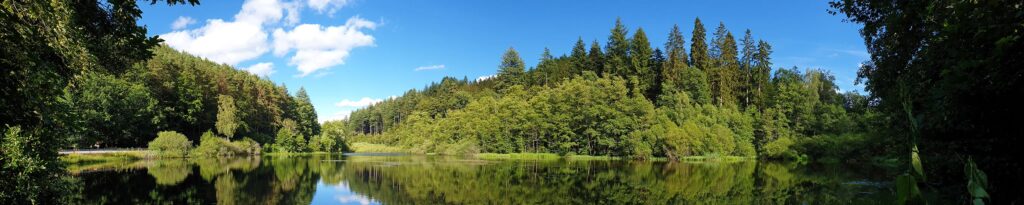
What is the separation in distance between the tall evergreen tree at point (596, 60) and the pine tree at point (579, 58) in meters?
0.74

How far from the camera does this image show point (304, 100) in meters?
123

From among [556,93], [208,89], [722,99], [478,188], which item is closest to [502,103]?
[556,93]

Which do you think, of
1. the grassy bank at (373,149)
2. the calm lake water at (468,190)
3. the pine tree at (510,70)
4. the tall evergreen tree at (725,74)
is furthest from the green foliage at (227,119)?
the tall evergreen tree at (725,74)

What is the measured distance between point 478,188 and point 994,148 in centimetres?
2139

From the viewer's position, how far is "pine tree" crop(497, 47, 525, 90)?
105 m

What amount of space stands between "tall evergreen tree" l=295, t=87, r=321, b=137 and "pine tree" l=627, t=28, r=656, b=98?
6339 cm

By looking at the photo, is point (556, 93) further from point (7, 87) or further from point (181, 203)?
point (7, 87)

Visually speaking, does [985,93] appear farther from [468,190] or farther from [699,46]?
[699,46]

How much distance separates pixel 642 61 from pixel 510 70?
93.2 ft

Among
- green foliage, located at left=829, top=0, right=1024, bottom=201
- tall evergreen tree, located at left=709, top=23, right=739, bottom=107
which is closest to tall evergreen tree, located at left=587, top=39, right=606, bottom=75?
tall evergreen tree, located at left=709, top=23, right=739, bottom=107

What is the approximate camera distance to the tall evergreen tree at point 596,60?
93500mm

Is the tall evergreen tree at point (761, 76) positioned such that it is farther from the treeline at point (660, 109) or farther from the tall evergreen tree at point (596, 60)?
the tall evergreen tree at point (596, 60)

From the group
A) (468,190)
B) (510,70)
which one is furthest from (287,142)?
(468,190)

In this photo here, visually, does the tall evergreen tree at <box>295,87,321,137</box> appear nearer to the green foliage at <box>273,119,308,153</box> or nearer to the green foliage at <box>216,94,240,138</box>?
the green foliage at <box>273,119,308,153</box>
